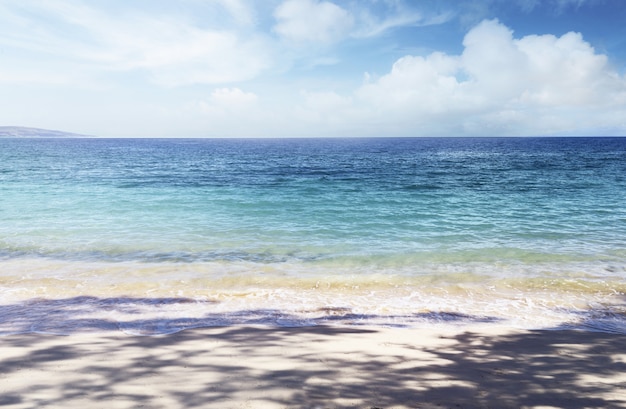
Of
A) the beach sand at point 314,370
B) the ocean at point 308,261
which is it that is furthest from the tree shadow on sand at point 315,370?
the ocean at point 308,261

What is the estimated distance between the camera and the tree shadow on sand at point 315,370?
495 centimetres

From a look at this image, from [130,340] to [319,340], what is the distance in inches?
139

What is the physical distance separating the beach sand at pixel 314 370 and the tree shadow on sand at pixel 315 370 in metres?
0.02

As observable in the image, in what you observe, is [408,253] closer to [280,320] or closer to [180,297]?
[280,320]

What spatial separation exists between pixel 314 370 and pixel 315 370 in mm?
16

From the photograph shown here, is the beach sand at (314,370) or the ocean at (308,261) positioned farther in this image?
the ocean at (308,261)

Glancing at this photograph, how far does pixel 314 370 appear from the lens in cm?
570

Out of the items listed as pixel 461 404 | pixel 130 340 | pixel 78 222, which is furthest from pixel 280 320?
pixel 78 222

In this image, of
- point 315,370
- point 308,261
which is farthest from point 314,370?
point 308,261

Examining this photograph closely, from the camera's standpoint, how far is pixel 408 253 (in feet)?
45.5

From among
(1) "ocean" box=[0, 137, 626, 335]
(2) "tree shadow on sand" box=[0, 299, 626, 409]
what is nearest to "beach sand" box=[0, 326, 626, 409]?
(2) "tree shadow on sand" box=[0, 299, 626, 409]

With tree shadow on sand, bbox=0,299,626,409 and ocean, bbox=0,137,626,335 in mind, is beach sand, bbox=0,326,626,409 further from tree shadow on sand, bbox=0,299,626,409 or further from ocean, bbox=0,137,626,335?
ocean, bbox=0,137,626,335

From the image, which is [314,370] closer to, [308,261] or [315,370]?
[315,370]

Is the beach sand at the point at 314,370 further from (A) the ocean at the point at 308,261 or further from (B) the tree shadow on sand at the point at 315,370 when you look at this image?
(A) the ocean at the point at 308,261
